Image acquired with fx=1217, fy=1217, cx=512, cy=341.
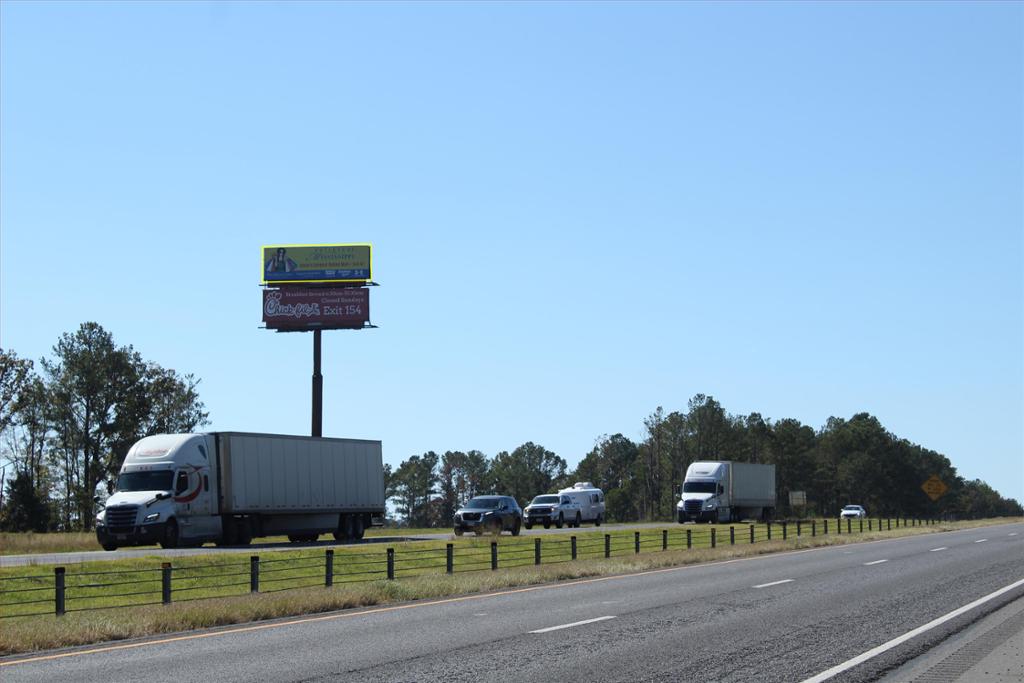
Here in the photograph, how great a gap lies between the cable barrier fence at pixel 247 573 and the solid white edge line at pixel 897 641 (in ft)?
37.2

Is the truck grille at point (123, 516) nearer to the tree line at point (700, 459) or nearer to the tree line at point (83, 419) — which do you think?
the tree line at point (83, 419)

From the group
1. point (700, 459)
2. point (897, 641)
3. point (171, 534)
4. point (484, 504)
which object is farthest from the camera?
point (700, 459)

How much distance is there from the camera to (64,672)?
1282 cm

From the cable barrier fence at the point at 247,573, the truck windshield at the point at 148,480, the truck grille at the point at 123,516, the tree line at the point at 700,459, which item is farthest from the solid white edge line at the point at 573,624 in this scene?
the tree line at the point at 700,459

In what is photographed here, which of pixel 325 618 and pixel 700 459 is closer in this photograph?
pixel 325 618

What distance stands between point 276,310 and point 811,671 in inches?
2783

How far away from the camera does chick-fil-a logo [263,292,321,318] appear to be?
3152 inches

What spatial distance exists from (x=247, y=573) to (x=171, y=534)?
1762 centimetres

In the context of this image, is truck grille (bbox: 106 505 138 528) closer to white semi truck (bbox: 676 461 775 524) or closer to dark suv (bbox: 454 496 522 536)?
dark suv (bbox: 454 496 522 536)

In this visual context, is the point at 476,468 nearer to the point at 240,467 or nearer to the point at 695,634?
the point at 240,467

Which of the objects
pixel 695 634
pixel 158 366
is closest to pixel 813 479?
pixel 158 366

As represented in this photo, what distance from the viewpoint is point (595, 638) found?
1529 cm

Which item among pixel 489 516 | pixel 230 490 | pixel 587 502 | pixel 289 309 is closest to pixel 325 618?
pixel 230 490

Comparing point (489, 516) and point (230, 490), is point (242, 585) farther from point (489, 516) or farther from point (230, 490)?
point (489, 516)
